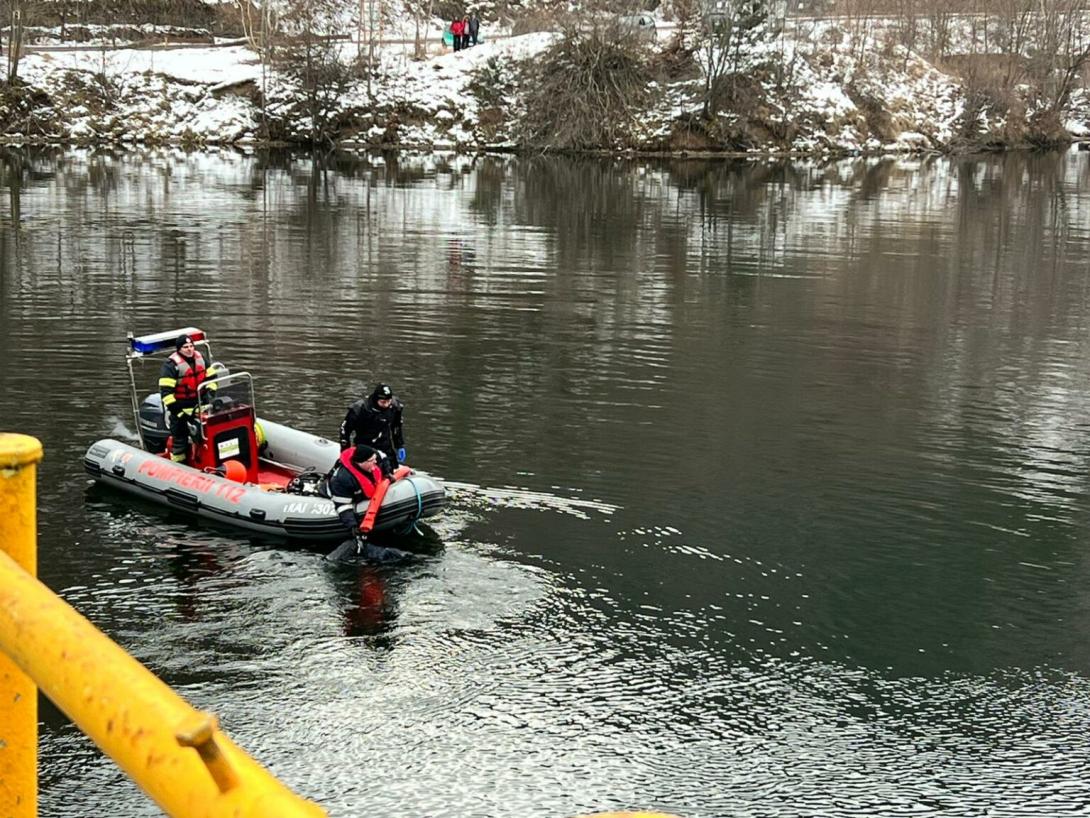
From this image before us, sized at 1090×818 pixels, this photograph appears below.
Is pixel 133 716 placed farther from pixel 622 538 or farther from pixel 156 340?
pixel 156 340

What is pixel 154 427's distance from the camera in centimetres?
1648

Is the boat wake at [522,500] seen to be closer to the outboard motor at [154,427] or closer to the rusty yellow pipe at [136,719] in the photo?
the outboard motor at [154,427]

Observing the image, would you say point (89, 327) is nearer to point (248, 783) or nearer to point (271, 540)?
point (271, 540)

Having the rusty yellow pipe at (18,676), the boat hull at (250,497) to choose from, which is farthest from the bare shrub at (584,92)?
the rusty yellow pipe at (18,676)

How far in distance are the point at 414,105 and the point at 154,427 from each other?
59388 millimetres

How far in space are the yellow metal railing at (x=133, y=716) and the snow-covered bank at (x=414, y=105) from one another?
70752 millimetres

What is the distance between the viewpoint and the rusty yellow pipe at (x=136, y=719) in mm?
1660

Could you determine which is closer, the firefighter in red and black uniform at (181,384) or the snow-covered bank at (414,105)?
the firefighter in red and black uniform at (181,384)

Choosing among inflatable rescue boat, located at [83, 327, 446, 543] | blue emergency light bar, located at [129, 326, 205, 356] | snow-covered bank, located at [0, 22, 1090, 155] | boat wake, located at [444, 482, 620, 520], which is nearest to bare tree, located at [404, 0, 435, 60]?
snow-covered bank, located at [0, 22, 1090, 155]

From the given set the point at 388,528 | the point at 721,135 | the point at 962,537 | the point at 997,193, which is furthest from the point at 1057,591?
the point at 721,135

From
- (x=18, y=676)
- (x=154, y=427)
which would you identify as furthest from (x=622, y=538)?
(x=18, y=676)

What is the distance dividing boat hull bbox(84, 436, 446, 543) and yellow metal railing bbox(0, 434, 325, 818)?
11251mm

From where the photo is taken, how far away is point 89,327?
2389 centimetres

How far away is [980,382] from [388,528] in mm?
12227
